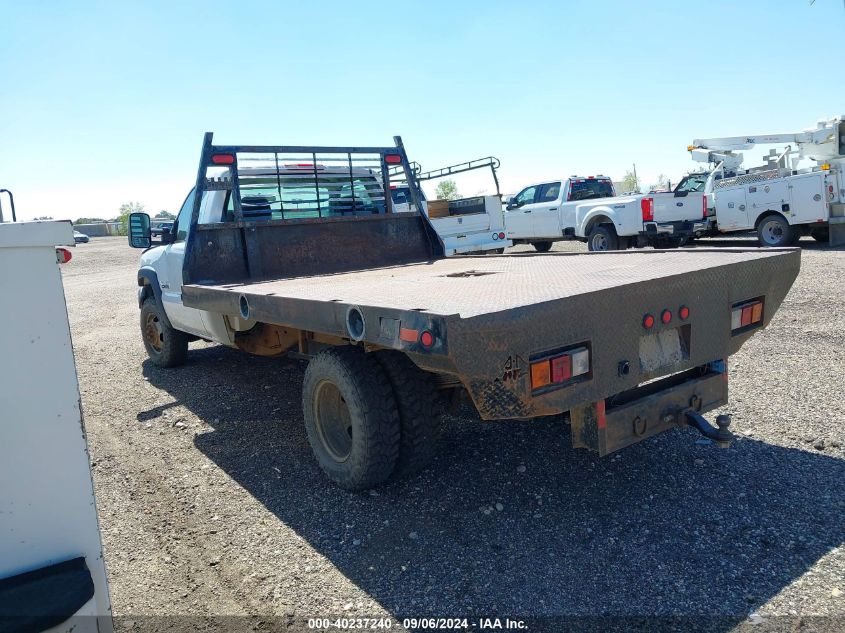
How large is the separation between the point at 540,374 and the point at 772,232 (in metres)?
15.3

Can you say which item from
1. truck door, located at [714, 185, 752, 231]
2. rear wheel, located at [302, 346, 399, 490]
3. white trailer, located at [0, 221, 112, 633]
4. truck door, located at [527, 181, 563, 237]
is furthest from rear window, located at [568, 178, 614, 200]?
white trailer, located at [0, 221, 112, 633]

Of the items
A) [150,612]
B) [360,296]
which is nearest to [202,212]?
[360,296]

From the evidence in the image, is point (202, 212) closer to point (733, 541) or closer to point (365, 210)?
point (365, 210)

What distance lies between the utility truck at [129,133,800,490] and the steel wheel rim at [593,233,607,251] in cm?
1077

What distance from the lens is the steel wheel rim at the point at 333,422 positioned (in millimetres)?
4023

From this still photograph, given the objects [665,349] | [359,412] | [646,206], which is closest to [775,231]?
[646,206]

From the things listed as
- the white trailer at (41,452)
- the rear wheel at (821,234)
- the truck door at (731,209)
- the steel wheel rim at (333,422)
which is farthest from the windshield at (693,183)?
the white trailer at (41,452)

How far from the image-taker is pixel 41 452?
2027 millimetres

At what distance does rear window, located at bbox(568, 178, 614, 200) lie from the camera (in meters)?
17.2

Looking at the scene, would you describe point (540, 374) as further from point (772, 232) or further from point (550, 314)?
point (772, 232)

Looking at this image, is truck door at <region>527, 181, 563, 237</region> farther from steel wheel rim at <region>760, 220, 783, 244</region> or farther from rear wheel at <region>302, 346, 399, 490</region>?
rear wheel at <region>302, 346, 399, 490</region>

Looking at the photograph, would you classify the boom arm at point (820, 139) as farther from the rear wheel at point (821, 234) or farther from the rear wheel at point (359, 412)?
the rear wheel at point (359, 412)

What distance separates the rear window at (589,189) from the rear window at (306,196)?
11777 millimetres

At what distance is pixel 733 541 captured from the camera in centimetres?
317
